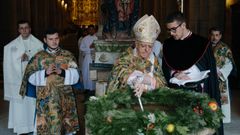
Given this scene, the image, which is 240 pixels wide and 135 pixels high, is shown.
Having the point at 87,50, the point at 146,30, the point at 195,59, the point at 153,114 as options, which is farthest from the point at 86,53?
the point at 153,114

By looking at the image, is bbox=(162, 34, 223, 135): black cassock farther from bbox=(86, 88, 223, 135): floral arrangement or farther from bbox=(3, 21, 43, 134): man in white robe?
bbox=(3, 21, 43, 134): man in white robe

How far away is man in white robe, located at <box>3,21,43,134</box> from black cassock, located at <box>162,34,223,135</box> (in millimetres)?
3035

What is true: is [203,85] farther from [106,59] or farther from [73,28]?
[73,28]

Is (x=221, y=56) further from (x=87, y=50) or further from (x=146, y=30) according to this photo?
(x=87, y=50)

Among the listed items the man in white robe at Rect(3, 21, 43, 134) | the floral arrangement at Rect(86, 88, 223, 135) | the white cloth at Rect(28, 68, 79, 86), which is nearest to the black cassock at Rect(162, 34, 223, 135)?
the floral arrangement at Rect(86, 88, 223, 135)

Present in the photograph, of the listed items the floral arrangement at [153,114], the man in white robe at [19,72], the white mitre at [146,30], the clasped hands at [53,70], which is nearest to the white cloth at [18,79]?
the man in white robe at [19,72]

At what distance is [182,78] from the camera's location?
4.90 m

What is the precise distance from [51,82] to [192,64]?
2.08 m

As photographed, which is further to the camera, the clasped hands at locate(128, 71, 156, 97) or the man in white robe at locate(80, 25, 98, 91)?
the man in white robe at locate(80, 25, 98, 91)

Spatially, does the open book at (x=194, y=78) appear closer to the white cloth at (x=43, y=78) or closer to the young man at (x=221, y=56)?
the white cloth at (x=43, y=78)

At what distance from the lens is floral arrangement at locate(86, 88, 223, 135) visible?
3428 mm

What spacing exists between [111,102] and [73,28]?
87.3 feet

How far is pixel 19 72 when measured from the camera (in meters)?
7.70

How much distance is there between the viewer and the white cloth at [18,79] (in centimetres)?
765
